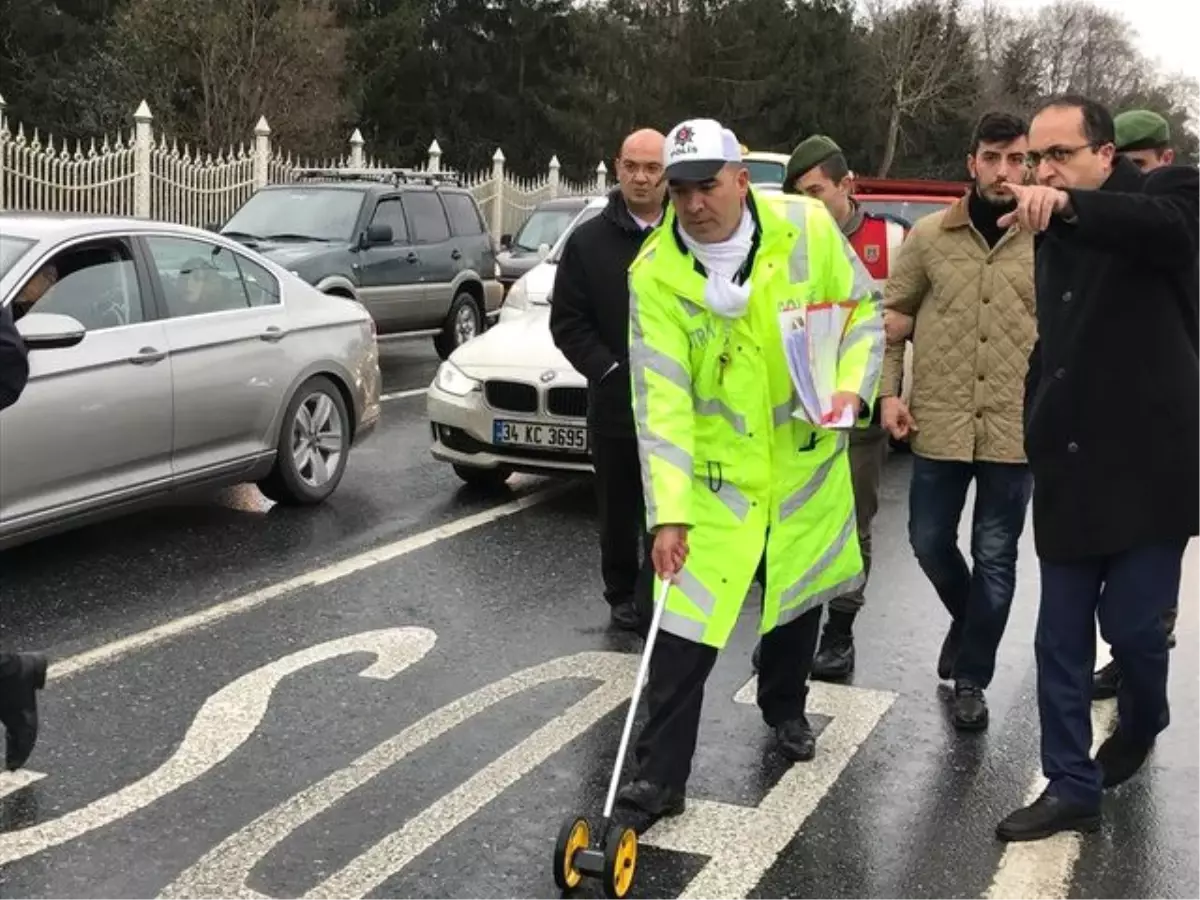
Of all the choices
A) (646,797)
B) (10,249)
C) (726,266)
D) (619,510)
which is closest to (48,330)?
(10,249)

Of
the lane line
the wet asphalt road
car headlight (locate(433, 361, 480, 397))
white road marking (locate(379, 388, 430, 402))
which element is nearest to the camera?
the wet asphalt road

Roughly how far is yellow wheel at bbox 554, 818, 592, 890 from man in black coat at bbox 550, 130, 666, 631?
2.16 meters

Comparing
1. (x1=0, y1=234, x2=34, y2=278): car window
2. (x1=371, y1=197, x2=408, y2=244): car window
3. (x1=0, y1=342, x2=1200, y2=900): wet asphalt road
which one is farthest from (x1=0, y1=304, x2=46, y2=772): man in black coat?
(x1=371, y1=197, x2=408, y2=244): car window

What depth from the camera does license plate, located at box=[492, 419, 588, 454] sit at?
25.7ft

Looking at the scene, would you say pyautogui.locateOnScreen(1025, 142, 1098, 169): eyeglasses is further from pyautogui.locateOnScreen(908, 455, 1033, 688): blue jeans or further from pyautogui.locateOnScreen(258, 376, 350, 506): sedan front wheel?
pyautogui.locateOnScreen(258, 376, 350, 506): sedan front wheel

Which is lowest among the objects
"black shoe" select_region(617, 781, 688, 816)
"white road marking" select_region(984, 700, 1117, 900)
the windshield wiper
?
"white road marking" select_region(984, 700, 1117, 900)

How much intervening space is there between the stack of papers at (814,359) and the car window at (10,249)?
11.9 ft

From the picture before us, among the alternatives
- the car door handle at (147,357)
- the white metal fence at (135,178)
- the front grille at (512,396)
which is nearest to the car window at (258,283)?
the car door handle at (147,357)

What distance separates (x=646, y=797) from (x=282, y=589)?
9.30ft

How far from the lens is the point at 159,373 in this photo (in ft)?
21.9

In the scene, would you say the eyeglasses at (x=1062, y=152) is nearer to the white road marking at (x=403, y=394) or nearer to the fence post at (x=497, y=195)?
the white road marking at (x=403, y=394)

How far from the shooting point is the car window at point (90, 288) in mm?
6293

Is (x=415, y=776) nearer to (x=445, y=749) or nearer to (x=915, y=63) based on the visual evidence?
(x=445, y=749)

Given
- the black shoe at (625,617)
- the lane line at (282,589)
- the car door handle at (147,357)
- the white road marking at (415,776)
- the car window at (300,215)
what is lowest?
the lane line at (282,589)
